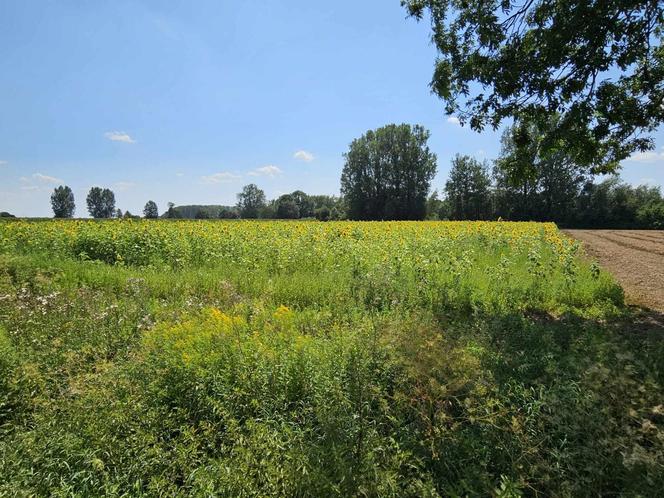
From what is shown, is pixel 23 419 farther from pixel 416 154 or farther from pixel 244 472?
pixel 416 154

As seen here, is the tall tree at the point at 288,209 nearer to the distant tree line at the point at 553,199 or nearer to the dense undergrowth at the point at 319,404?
the distant tree line at the point at 553,199

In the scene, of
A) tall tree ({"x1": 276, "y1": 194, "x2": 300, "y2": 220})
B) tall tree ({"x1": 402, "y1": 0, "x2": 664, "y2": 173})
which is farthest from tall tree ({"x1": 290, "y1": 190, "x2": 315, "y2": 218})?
tall tree ({"x1": 402, "y1": 0, "x2": 664, "y2": 173})

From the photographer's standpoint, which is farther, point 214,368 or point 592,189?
point 592,189

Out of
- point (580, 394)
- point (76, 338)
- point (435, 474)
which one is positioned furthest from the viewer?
point (76, 338)

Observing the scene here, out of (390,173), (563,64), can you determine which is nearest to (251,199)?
(390,173)

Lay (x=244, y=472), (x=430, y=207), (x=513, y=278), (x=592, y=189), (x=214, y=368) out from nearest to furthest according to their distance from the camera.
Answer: (x=244, y=472) < (x=214, y=368) < (x=513, y=278) < (x=592, y=189) < (x=430, y=207)

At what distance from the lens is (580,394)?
3.21 metres

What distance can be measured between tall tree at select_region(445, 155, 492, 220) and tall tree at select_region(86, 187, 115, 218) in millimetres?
106601

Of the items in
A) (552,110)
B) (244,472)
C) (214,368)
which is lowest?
(244,472)

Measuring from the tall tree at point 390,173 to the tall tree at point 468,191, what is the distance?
22.4 feet

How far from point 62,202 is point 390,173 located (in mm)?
103067

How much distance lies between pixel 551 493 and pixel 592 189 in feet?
256

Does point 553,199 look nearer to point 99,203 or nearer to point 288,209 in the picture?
point 288,209

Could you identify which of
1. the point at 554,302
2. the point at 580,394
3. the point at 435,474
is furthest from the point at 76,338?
the point at 554,302
